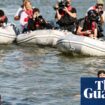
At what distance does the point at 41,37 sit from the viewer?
1795cm

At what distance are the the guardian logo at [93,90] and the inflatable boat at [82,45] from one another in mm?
8310

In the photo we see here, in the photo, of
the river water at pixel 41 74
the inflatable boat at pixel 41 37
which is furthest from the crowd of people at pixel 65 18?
the river water at pixel 41 74

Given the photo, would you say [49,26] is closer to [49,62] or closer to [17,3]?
[49,62]

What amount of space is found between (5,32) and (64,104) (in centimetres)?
799

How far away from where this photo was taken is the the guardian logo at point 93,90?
7.28 metres

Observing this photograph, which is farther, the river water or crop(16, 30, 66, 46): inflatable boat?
crop(16, 30, 66, 46): inflatable boat

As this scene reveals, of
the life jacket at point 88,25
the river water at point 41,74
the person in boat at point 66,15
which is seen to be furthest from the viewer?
the person in boat at point 66,15

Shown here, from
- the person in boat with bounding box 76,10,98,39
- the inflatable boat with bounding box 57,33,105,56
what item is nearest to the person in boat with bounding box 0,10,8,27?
the inflatable boat with bounding box 57,33,105,56

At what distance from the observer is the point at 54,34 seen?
1770 cm

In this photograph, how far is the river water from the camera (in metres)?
11.1

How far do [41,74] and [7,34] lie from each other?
472cm

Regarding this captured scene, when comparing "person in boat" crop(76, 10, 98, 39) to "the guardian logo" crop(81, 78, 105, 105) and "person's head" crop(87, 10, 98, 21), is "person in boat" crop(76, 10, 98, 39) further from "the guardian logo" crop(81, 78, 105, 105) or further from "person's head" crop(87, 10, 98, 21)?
"the guardian logo" crop(81, 78, 105, 105)

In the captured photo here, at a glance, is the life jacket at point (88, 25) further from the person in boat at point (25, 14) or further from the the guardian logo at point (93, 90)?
the the guardian logo at point (93, 90)

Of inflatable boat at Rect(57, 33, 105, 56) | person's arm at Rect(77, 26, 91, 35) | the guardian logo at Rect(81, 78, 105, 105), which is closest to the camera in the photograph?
→ the guardian logo at Rect(81, 78, 105, 105)
